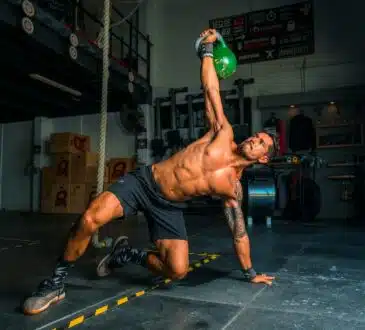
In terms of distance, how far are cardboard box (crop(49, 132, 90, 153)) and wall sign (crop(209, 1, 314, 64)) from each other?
401 centimetres

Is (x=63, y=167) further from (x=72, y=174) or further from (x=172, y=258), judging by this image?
(x=172, y=258)

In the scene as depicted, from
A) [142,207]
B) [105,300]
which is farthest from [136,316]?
[142,207]

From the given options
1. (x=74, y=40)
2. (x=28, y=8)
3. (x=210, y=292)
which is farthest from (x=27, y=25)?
(x=210, y=292)

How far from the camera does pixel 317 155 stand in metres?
7.11

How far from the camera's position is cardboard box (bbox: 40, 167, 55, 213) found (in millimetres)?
8727

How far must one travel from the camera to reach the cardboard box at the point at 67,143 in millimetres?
→ 8516

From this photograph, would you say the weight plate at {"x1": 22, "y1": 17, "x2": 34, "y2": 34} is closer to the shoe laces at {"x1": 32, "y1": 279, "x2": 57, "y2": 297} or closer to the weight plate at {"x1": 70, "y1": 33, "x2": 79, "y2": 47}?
the weight plate at {"x1": 70, "y1": 33, "x2": 79, "y2": 47}

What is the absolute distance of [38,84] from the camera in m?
7.16

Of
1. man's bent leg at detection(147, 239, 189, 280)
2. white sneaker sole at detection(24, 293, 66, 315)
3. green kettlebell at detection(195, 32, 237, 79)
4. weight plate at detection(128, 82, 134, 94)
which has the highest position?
weight plate at detection(128, 82, 134, 94)

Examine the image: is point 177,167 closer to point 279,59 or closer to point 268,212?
point 268,212

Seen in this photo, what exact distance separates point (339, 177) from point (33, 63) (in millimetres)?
5612

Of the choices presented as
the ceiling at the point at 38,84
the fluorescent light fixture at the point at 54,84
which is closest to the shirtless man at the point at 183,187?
the ceiling at the point at 38,84

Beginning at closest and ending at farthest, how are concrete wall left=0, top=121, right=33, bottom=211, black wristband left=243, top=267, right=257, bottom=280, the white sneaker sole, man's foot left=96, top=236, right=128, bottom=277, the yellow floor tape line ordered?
the yellow floor tape line < the white sneaker sole < black wristband left=243, top=267, right=257, bottom=280 < man's foot left=96, top=236, right=128, bottom=277 < concrete wall left=0, top=121, right=33, bottom=211

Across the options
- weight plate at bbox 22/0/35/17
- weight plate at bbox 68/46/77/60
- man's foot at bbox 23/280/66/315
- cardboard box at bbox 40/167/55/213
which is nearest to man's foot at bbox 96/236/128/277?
man's foot at bbox 23/280/66/315
